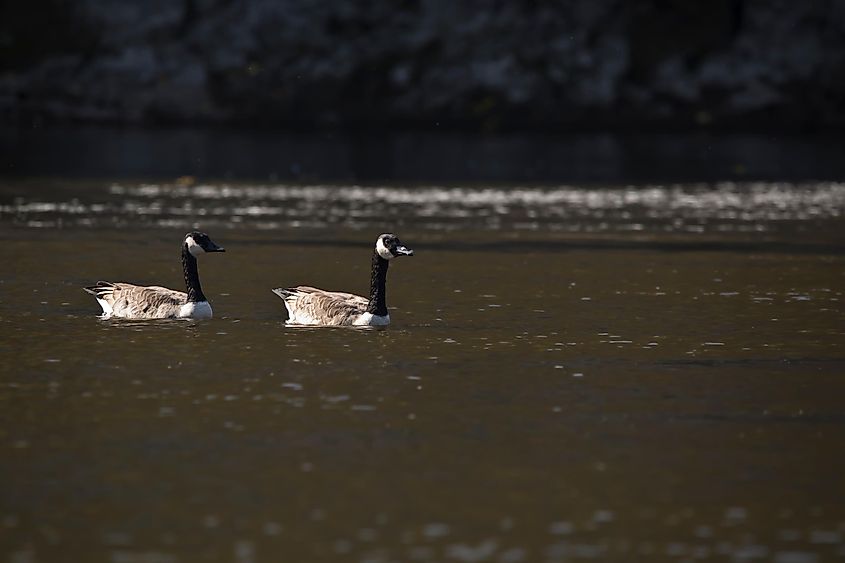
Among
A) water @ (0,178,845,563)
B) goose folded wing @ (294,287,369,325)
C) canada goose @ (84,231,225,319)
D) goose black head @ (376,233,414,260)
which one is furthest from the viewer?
goose black head @ (376,233,414,260)

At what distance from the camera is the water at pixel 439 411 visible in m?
15.9

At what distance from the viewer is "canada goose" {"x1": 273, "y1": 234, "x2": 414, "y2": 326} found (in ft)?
93.9

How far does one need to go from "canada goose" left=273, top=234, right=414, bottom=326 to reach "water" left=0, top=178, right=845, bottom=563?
376mm

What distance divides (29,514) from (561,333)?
1313 centimetres

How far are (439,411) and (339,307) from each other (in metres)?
8.11

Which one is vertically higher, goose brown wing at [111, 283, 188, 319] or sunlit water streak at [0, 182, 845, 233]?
goose brown wing at [111, 283, 188, 319]

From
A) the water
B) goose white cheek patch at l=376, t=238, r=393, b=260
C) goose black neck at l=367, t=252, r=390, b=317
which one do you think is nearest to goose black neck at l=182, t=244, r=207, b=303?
the water

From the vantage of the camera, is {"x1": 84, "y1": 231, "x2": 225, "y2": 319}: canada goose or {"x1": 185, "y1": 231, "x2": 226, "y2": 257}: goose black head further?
{"x1": 185, "y1": 231, "x2": 226, "y2": 257}: goose black head

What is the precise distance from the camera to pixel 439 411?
832 inches

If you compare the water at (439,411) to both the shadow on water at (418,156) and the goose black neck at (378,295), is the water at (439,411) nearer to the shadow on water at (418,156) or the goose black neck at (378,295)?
the goose black neck at (378,295)

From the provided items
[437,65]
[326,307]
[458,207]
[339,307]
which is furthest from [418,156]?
[326,307]

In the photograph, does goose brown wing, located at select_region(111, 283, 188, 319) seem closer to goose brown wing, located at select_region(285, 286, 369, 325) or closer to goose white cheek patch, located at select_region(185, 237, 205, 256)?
goose white cheek patch, located at select_region(185, 237, 205, 256)

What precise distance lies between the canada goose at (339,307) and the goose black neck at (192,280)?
139cm

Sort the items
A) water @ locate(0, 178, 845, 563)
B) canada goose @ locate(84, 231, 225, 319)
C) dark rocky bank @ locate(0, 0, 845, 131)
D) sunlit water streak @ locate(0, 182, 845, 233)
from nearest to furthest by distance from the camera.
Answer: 1. water @ locate(0, 178, 845, 563)
2. canada goose @ locate(84, 231, 225, 319)
3. sunlit water streak @ locate(0, 182, 845, 233)
4. dark rocky bank @ locate(0, 0, 845, 131)
